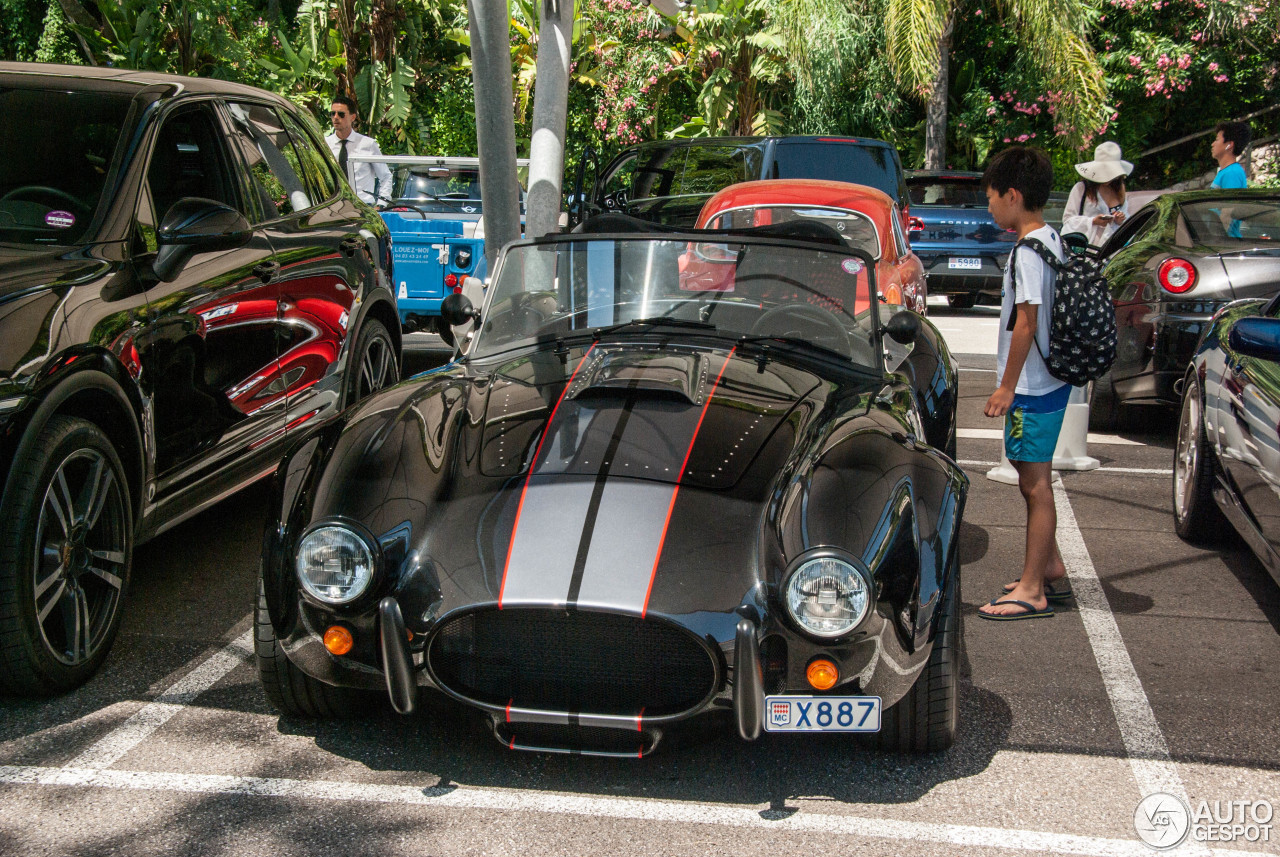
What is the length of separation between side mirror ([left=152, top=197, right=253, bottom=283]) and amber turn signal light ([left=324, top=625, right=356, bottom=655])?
5.75ft

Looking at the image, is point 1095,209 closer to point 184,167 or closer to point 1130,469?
point 1130,469

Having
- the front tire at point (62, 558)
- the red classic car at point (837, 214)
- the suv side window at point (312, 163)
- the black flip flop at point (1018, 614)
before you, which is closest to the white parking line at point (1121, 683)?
the black flip flop at point (1018, 614)

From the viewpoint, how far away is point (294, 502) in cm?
334

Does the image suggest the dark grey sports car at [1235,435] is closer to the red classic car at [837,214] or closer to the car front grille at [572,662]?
the car front grille at [572,662]

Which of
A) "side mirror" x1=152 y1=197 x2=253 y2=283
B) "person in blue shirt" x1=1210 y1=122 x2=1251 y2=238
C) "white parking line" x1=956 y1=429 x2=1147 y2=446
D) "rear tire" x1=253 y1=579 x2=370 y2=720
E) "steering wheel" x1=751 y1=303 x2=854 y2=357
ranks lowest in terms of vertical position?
"white parking line" x1=956 y1=429 x2=1147 y2=446

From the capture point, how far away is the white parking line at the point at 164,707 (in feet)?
11.0

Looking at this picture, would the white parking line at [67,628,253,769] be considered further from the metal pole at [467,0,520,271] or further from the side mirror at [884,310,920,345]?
the metal pole at [467,0,520,271]

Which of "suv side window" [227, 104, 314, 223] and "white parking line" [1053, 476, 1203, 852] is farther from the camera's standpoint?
"suv side window" [227, 104, 314, 223]

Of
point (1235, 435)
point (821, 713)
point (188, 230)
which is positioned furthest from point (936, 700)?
point (188, 230)

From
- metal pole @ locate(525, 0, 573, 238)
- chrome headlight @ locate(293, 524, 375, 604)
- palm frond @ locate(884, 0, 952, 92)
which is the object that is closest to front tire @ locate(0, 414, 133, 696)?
chrome headlight @ locate(293, 524, 375, 604)

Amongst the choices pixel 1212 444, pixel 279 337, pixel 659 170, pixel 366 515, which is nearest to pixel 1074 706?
pixel 1212 444

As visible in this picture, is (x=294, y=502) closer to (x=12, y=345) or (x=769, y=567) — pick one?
(x=12, y=345)

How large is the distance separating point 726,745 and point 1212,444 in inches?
112

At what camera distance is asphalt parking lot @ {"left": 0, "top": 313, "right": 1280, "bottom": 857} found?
2957 millimetres
